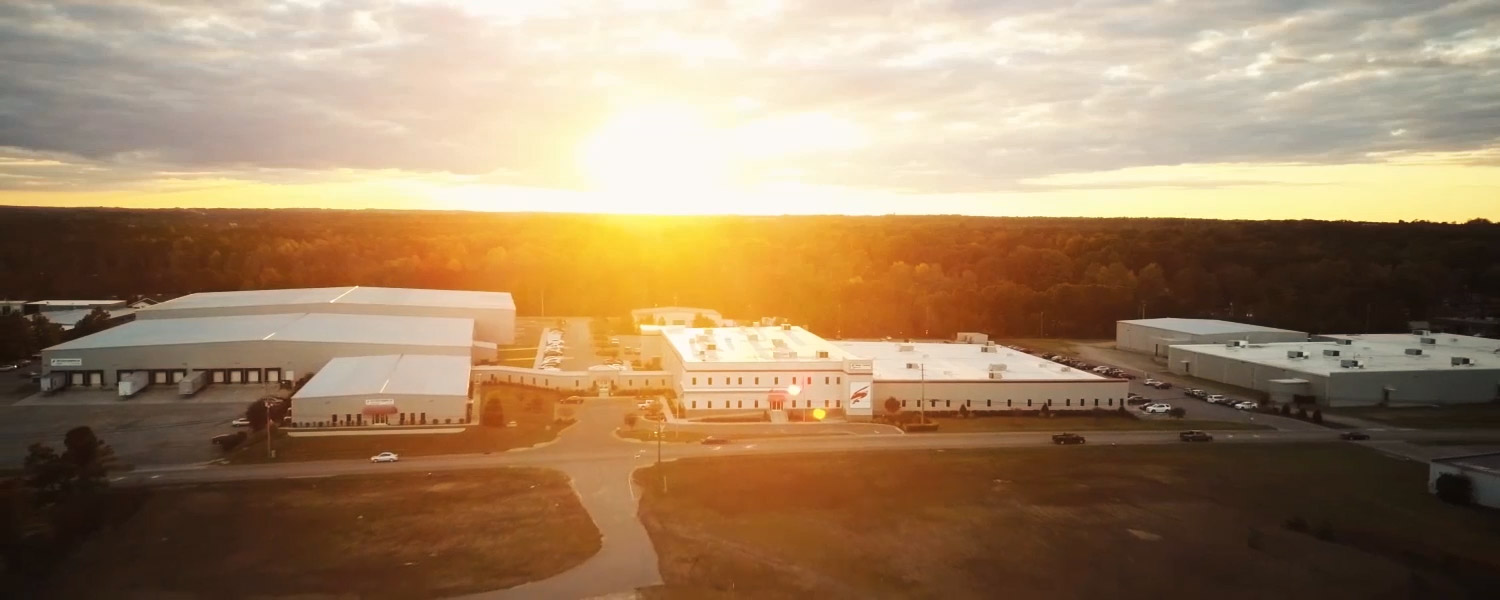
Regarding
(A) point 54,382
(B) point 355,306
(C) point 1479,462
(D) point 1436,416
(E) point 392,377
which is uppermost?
(B) point 355,306

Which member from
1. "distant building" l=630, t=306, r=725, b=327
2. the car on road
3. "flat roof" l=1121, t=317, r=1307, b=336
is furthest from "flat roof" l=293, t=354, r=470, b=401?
"flat roof" l=1121, t=317, r=1307, b=336

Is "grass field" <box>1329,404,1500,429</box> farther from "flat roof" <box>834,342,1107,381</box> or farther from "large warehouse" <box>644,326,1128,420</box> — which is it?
"flat roof" <box>834,342,1107,381</box>

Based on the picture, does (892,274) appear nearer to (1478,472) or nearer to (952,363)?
(952,363)

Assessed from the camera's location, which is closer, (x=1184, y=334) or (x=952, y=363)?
(x=952, y=363)

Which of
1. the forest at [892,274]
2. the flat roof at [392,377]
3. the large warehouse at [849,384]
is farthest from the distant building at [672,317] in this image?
the flat roof at [392,377]

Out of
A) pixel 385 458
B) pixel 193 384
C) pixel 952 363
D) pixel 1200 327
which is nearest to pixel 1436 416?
pixel 1200 327
